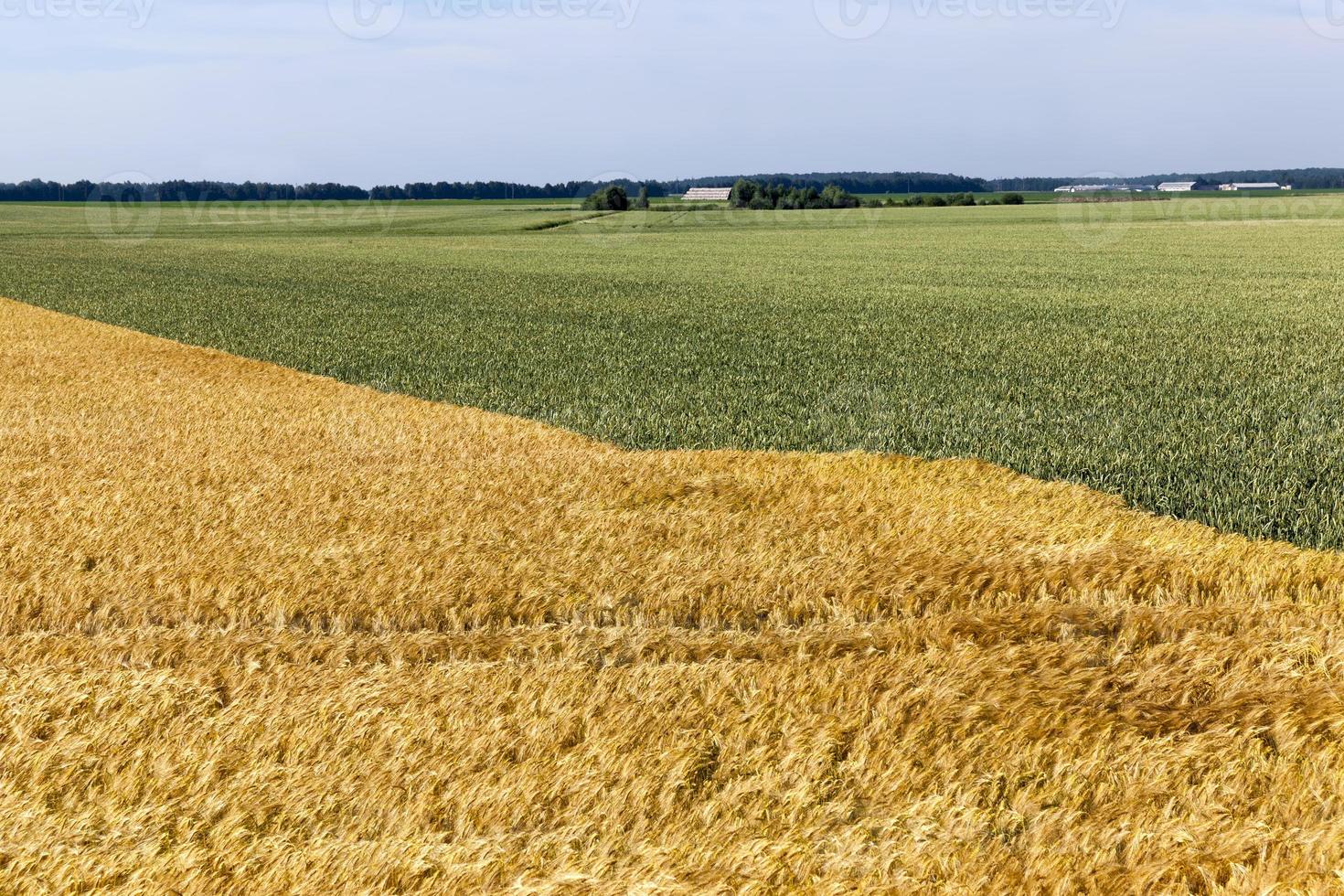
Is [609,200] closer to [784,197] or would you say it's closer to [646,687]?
[784,197]

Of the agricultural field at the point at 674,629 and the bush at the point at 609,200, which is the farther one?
the bush at the point at 609,200

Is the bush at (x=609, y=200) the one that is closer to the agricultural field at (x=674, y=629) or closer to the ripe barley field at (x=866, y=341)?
the ripe barley field at (x=866, y=341)

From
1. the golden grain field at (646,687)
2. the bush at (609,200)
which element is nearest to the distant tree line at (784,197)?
the bush at (609,200)

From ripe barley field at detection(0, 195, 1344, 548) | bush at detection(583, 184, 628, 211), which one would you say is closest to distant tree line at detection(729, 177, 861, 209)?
bush at detection(583, 184, 628, 211)

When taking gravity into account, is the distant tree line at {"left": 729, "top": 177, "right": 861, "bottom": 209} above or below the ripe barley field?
above

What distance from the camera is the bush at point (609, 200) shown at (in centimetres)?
10181

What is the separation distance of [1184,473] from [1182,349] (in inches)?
362

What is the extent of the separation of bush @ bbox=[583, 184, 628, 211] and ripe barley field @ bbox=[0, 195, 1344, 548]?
163 feet

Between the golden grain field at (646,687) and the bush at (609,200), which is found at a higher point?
the bush at (609,200)

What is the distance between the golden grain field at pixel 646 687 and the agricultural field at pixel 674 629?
2 cm

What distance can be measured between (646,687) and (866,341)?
14906mm

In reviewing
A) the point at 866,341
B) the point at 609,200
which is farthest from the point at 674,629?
the point at 609,200

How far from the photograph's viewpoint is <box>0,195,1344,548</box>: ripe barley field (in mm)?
10383

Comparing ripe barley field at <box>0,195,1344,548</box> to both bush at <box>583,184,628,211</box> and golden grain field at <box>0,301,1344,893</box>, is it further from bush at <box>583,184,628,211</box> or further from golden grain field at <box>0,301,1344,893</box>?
bush at <box>583,184,628,211</box>
